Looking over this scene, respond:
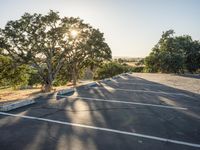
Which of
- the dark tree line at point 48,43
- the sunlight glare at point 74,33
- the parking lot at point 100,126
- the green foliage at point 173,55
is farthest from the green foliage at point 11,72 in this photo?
the parking lot at point 100,126

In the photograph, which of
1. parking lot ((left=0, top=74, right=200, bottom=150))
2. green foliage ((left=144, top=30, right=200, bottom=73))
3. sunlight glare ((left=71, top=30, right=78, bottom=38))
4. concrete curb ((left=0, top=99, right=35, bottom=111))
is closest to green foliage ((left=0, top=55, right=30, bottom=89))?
sunlight glare ((left=71, top=30, right=78, bottom=38))

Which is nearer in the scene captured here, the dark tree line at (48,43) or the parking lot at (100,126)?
the parking lot at (100,126)

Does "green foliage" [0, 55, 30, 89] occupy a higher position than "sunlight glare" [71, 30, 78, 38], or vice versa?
"sunlight glare" [71, 30, 78, 38]

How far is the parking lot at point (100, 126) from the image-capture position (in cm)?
468

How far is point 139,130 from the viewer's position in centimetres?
562

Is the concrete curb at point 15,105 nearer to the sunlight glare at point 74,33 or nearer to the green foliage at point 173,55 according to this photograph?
the sunlight glare at point 74,33

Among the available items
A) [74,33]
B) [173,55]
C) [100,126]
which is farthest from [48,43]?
[100,126]

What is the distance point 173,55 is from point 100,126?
111 feet

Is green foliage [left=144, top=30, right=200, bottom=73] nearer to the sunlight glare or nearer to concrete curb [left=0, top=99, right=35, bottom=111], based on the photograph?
the sunlight glare

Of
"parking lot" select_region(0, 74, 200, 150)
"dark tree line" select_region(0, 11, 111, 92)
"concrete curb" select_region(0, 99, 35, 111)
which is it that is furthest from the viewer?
"dark tree line" select_region(0, 11, 111, 92)

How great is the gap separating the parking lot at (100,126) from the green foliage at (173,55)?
96.7ft

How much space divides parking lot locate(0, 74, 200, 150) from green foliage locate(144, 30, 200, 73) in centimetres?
2948

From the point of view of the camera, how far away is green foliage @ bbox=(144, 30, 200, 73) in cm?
3688

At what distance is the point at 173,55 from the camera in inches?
1459
